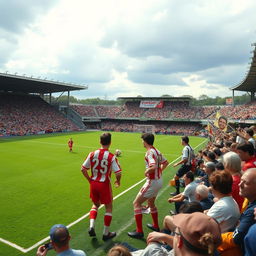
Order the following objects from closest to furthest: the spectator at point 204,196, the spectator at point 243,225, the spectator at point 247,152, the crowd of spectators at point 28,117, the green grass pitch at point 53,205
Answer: the spectator at point 243,225 < the spectator at point 204,196 < the spectator at point 247,152 < the green grass pitch at point 53,205 < the crowd of spectators at point 28,117

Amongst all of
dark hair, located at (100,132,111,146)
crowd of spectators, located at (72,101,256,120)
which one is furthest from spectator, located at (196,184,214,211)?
crowd of spectators, located at (72,101,256,120)

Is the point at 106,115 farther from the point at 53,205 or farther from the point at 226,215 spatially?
the point at 226,215

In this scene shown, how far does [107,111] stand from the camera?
70062 millimetres

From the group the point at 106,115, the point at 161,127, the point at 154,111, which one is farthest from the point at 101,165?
the point at 106,115

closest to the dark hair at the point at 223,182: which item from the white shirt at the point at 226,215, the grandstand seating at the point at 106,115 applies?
the white shirt at the point at 226,215

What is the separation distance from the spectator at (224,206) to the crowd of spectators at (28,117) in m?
40.0

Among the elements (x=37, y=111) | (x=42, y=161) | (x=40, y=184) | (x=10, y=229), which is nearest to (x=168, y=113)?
(x=37, y=111)

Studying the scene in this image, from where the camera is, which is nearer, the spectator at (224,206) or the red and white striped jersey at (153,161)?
the spectator at (224,206)

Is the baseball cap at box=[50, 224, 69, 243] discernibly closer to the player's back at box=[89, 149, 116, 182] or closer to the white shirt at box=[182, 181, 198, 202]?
the player's back at box=[89, 149, 116, 182]

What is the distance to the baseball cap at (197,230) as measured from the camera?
5.18ft

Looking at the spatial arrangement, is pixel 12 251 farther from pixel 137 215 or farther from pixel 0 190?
pixel 0 190

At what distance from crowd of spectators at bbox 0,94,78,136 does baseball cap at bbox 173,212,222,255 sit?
40797 millimetres

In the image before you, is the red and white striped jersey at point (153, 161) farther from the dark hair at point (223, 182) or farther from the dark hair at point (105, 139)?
the dark hair at point (223, 182)

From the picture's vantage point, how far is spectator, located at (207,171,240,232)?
2.96m
